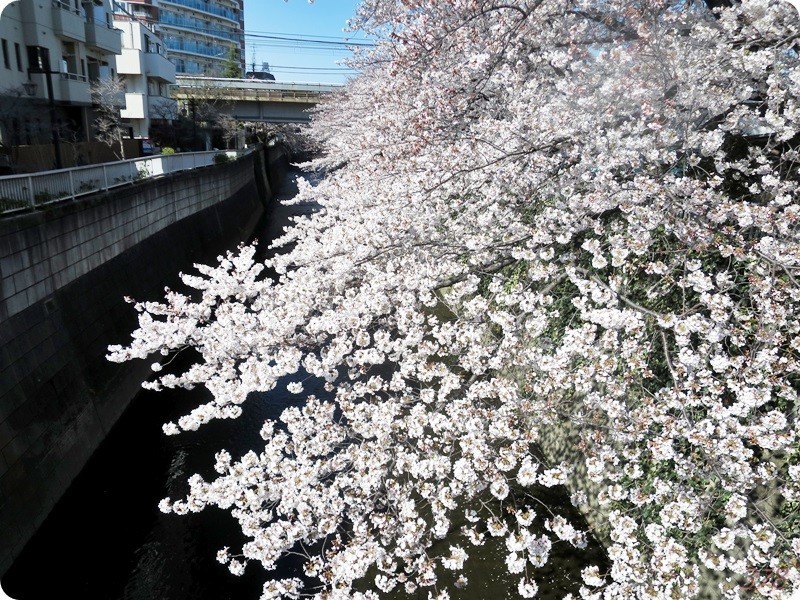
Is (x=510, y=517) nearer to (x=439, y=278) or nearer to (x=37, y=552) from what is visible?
(x=439, y=278)

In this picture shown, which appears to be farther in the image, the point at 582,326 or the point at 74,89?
the point at 74,89

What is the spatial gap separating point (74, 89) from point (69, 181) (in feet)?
59.5

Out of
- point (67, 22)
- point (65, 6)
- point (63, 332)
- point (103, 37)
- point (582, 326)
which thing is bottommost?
point (63, 332)

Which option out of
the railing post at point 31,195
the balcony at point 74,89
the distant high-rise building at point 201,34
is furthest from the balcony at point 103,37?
the distant high-rise building at point 201,34

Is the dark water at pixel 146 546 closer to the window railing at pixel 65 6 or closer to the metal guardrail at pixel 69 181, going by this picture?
the metal guardrail at pixel 69 181

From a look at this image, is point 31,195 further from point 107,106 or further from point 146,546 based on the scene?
point 107,106

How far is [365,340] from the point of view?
18.3 feet

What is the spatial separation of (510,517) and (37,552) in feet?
20.8

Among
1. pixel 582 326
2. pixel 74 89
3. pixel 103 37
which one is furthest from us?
pixel 103 37

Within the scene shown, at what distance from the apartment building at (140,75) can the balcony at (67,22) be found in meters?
6.07

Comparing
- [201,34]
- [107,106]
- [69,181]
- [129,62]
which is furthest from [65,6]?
[201,34]

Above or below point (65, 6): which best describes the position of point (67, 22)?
below

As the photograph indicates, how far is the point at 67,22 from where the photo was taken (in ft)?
76.3

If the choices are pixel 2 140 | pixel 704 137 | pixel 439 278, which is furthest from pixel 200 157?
pixel 704 137
